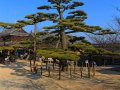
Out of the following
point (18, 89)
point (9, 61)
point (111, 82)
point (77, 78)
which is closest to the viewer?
point (18, 89)

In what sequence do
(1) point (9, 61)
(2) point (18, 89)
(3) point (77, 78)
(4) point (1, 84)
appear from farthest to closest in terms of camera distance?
(1) point (9, 61) → (3) point (77, 78) → (4) point (1, 84) → (2) point (18, 89)

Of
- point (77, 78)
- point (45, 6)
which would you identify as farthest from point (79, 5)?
point (77, 78)

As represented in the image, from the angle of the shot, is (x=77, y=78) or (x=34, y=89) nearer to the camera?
(x=34, y=89)

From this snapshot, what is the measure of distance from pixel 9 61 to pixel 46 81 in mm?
13892

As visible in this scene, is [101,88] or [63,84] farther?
[63,84]

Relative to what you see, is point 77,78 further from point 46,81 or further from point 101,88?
point 101,88

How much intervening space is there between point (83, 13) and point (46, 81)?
24.7 ft

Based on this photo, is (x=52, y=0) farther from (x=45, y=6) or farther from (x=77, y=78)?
(x=77, y=78)

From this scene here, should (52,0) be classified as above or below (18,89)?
above

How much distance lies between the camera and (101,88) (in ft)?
60.0

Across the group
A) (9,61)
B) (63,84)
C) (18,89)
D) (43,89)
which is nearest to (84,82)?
(63,84)

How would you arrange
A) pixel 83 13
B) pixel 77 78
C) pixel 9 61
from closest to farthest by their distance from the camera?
1. pixel 77 78
2. pixel 83 13
3. pixel 9 61

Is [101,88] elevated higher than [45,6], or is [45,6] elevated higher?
[45,6]

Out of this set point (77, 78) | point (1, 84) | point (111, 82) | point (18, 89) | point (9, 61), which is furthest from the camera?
point (9, 61)
